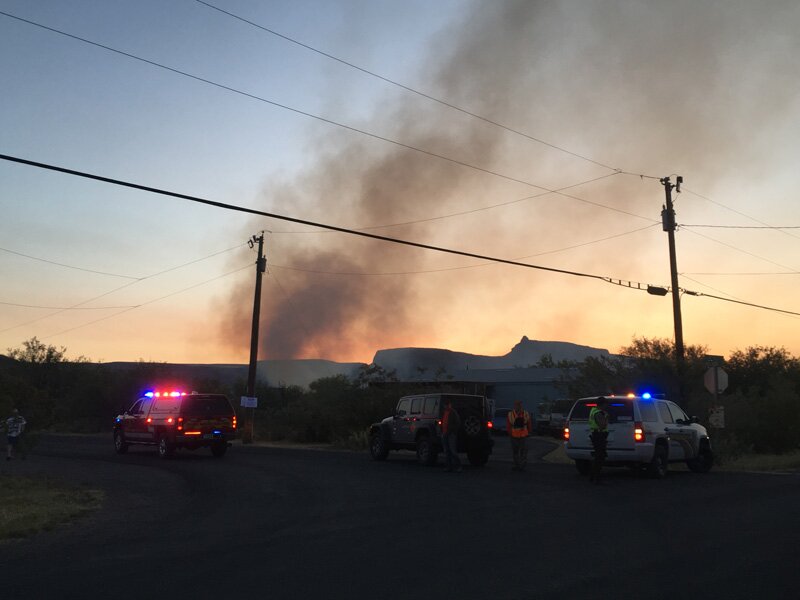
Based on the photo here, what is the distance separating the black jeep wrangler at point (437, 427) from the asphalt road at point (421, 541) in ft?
13.7

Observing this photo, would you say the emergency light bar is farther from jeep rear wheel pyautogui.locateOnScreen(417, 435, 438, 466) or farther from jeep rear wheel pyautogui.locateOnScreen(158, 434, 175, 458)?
jeep rear wheel pyautogui.locateOnScreen(417, 435, 438, 466)

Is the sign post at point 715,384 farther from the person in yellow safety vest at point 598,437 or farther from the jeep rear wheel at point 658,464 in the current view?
the person in yellow safety vest at point 598,437

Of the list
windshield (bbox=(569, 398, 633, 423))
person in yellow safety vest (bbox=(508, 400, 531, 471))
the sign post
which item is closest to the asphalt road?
windshield (bbox=(569, 398, 633, 423))

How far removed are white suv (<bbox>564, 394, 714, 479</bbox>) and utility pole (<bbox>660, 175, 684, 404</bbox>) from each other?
868cm

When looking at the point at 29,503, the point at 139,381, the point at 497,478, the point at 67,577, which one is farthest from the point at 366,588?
→ the point at 139,381

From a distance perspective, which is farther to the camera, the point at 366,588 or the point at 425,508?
the point at 425,508

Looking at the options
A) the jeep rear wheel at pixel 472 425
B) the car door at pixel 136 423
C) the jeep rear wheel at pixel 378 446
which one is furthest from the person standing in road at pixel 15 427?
the jeep rear wheel at pixel 472 425

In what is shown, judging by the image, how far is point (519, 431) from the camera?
70.1 ft

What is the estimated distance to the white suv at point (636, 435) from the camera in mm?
19531

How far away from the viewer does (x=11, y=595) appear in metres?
7.57

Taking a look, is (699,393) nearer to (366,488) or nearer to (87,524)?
(366,488)

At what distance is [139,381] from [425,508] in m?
45.2

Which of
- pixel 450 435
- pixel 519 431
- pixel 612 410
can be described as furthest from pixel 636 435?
pixel 450 435

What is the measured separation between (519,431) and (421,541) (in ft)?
37.0
